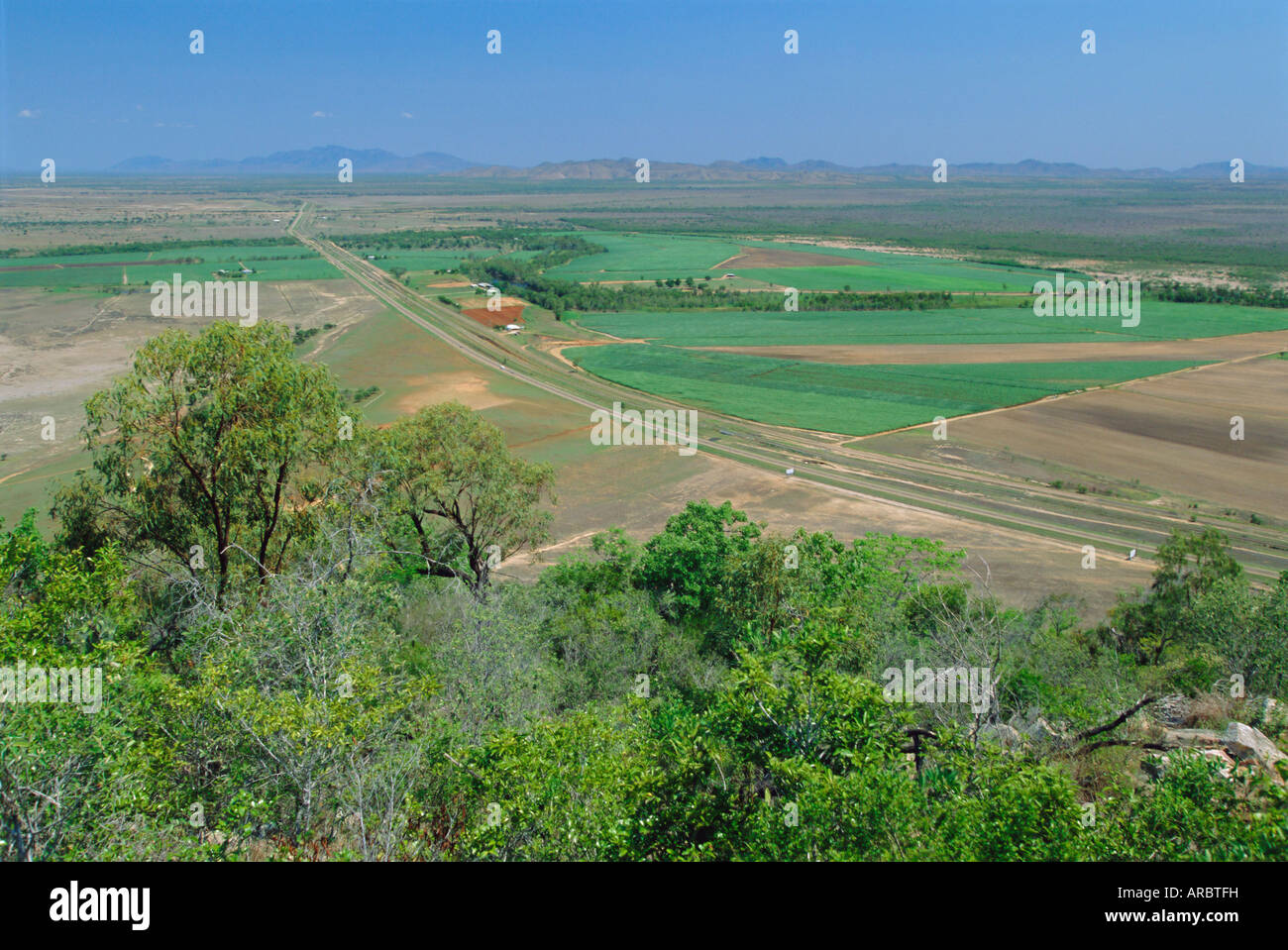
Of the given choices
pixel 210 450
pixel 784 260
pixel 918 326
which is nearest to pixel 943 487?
pixel 210 450

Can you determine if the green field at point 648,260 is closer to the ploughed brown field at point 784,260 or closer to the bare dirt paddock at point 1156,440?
the ploughed brown field at point 784,260

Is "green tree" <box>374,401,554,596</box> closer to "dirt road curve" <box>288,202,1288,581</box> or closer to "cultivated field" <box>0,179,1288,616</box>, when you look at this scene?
"cultivated field" <box>0,179,1288,616</box>

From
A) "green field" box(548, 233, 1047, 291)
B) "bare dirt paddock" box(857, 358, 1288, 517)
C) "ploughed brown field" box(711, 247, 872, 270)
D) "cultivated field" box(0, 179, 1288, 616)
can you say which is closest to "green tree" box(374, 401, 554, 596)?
"cultivated field" box(0, 179, 1288, 616)

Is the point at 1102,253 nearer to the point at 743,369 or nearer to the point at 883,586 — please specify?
the point at 743,369

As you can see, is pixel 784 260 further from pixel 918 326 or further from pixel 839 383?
pixel 839 383

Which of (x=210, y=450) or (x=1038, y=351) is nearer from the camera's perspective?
(x=210, y=450)

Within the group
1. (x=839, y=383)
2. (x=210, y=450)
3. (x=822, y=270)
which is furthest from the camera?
(x=822, y=270)

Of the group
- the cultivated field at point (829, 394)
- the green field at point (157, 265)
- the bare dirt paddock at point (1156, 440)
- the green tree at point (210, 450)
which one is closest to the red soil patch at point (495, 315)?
the cultivated field at point (829, 394)
